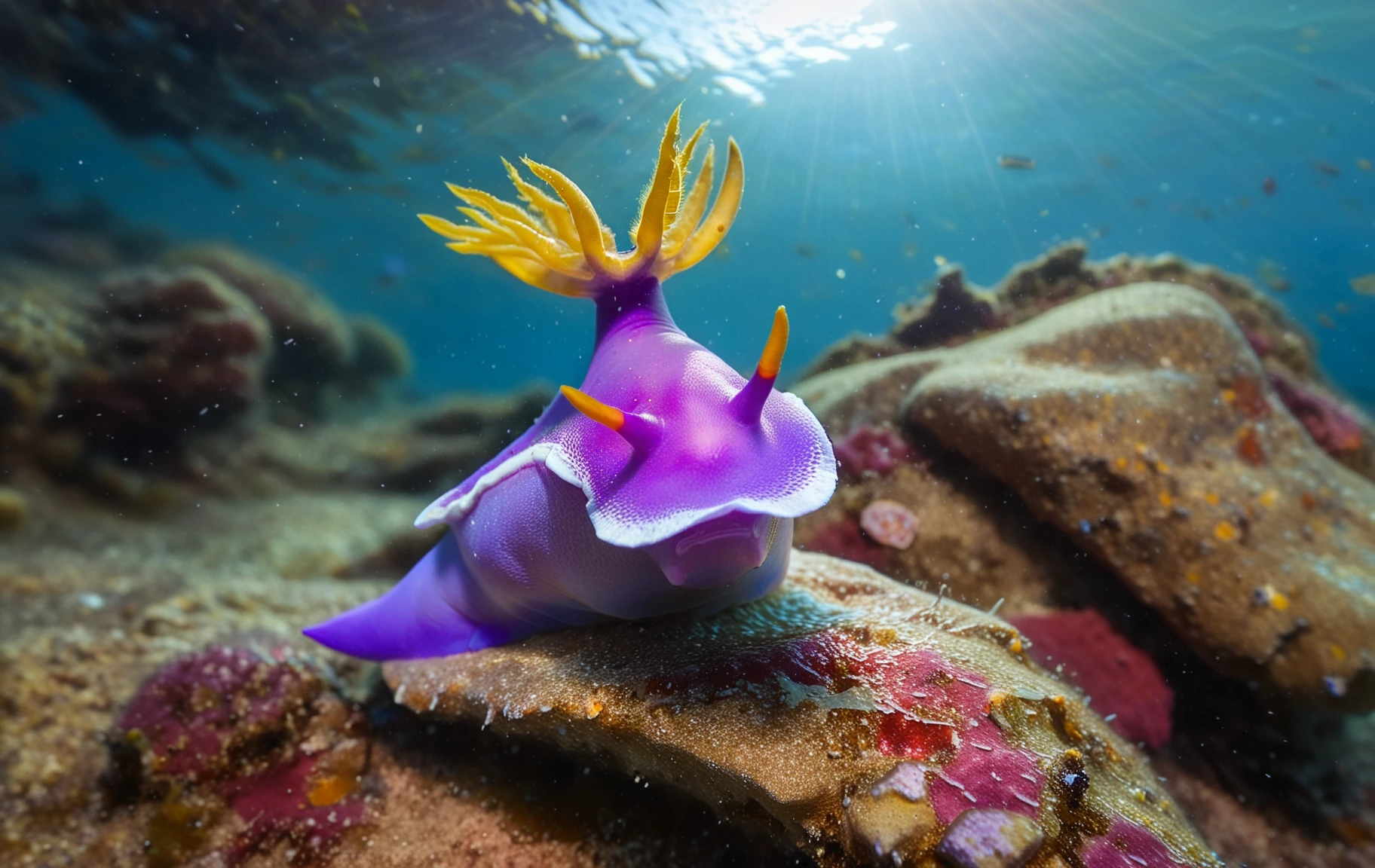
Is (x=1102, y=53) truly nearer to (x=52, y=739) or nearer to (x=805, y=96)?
(x=805, y=96)

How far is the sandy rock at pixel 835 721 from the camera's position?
1187 millimetres

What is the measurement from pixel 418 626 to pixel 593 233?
5.15 feet

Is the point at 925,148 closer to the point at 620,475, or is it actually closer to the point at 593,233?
Result: the point at 593,233

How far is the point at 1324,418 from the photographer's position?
4.40 meters

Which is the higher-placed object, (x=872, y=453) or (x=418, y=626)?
(x=872, y=453)

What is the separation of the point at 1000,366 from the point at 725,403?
3.01 meters

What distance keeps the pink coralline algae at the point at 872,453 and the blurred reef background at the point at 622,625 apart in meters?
0.03

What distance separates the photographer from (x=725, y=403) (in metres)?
1.30

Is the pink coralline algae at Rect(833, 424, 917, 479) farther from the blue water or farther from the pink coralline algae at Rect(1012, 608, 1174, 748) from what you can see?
the blue water

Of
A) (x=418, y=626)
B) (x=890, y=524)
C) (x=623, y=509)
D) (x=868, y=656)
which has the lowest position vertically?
(x=418, y=626)

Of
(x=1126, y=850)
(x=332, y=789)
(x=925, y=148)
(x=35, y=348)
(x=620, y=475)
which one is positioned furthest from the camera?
(x=925, y=148)

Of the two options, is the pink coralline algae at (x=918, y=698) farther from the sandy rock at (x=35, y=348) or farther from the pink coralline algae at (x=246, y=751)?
the sandy rock at (x=35, y=348)

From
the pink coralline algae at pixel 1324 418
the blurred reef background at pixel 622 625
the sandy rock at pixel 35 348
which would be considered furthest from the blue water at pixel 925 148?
the pink coralline algae at pixel 1324 418

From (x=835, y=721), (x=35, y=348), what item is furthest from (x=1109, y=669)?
(x=35, y=348)
